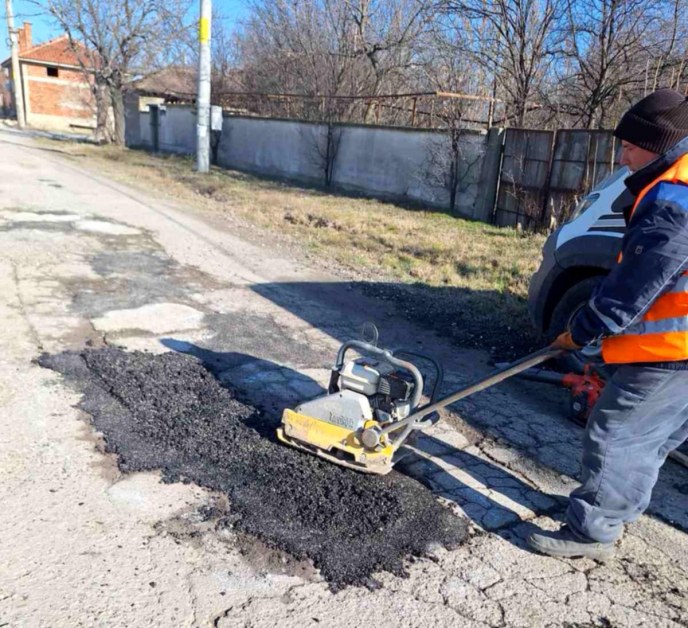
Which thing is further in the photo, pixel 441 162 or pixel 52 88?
pixel 52 88

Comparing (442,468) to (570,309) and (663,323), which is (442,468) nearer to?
(663,323)

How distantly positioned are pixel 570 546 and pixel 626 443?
0.56m

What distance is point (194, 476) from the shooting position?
129 inches

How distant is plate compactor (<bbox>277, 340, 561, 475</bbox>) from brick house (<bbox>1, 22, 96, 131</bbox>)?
50.4 m

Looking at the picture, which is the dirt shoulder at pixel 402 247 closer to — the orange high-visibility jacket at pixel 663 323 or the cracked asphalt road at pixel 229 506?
the cracked asphalt road at pixel 229 506

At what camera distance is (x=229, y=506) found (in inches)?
120

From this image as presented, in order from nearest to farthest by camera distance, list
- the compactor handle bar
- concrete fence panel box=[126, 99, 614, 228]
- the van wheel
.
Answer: the compactor handle bar
the van wheel
concrete fence panel box=[126, 99, 614, 228]

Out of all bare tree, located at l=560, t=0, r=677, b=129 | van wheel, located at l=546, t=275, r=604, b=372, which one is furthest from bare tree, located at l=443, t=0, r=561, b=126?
van wheel, located at l=546, t=275, r=604, b=372

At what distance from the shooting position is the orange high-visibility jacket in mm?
2436

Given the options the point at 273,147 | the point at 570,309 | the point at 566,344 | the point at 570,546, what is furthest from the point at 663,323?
the point at 273,147

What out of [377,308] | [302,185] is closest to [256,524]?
[377,308]

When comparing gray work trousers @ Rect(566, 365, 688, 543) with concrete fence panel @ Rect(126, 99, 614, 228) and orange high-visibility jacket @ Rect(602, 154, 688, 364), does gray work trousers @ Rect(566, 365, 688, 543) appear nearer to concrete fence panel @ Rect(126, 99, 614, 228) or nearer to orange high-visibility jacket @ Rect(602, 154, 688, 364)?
orange high-visibility jacket @ Rect(602, 154, 688, 364)

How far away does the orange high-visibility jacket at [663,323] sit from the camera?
7.99 ft

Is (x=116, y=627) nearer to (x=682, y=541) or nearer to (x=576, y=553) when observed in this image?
(x=576, y=553)
